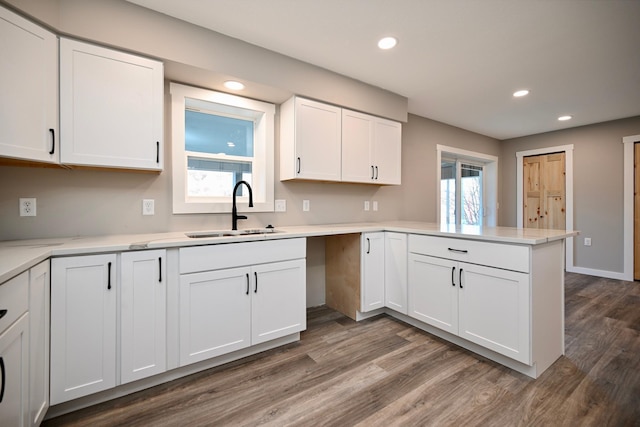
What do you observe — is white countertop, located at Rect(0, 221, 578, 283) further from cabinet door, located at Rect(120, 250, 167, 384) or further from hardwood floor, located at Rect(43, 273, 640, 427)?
hardwood floor, located at Rect(43, 273, 640, 427)

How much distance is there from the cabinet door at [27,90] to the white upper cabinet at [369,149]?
2.17 m

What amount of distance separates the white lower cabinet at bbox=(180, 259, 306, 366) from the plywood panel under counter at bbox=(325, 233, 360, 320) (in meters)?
0.64

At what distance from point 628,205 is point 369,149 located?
4085 mm

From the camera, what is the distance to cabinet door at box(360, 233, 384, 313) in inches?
103

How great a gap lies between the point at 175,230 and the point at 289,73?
1650 mm

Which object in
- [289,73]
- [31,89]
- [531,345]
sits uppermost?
[289,73]

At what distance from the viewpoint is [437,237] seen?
2289 millimetres

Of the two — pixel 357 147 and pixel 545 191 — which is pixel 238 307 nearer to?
pixel 357 147

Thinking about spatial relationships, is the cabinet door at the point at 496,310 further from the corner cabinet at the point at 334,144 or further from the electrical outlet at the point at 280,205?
the electrical outlet at the point at 280,205

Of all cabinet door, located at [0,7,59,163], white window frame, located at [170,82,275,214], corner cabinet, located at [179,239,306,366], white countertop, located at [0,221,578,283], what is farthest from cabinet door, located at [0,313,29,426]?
white window frame, located at [170,82,275,214]

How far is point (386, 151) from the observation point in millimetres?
3170

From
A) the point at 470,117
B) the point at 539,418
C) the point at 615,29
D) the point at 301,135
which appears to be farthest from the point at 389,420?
the point at 470,117

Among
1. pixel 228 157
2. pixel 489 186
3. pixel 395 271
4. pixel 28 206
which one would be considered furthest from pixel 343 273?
pixel 489 186

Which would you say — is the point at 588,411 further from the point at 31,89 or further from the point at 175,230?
the point at 31,89
